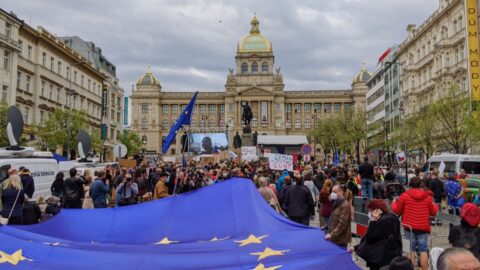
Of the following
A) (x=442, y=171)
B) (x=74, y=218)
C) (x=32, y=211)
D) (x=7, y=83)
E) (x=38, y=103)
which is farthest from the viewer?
(x=38, y=103)

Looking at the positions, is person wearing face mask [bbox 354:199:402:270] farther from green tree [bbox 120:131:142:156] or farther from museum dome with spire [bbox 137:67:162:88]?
museum dome with spire [bbox 137:67:162:88]

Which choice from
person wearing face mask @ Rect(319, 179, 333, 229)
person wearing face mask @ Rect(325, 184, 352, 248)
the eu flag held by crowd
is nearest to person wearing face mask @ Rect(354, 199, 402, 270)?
the eu flag held by crowd

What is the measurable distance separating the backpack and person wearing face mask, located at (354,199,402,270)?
0.77m

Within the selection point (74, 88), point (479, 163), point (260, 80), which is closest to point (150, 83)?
point (260, 80)

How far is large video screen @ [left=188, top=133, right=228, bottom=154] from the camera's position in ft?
284

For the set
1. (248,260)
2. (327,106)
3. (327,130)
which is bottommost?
(248,260)

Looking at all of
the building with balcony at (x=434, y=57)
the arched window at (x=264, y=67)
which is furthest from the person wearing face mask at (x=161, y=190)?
the arched window at (x=264, y=67)

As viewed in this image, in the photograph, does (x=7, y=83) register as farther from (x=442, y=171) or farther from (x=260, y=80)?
(x=260, y=80)

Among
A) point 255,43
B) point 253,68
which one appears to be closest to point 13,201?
point 253,68

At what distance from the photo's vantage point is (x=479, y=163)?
2219 centimetres

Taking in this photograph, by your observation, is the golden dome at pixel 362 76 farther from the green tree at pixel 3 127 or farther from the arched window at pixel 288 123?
the green tree at pixel 3 127

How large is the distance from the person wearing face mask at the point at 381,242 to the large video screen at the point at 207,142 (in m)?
77.8

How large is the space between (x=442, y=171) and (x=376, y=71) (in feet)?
227

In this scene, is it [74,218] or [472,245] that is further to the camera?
[74,218]
